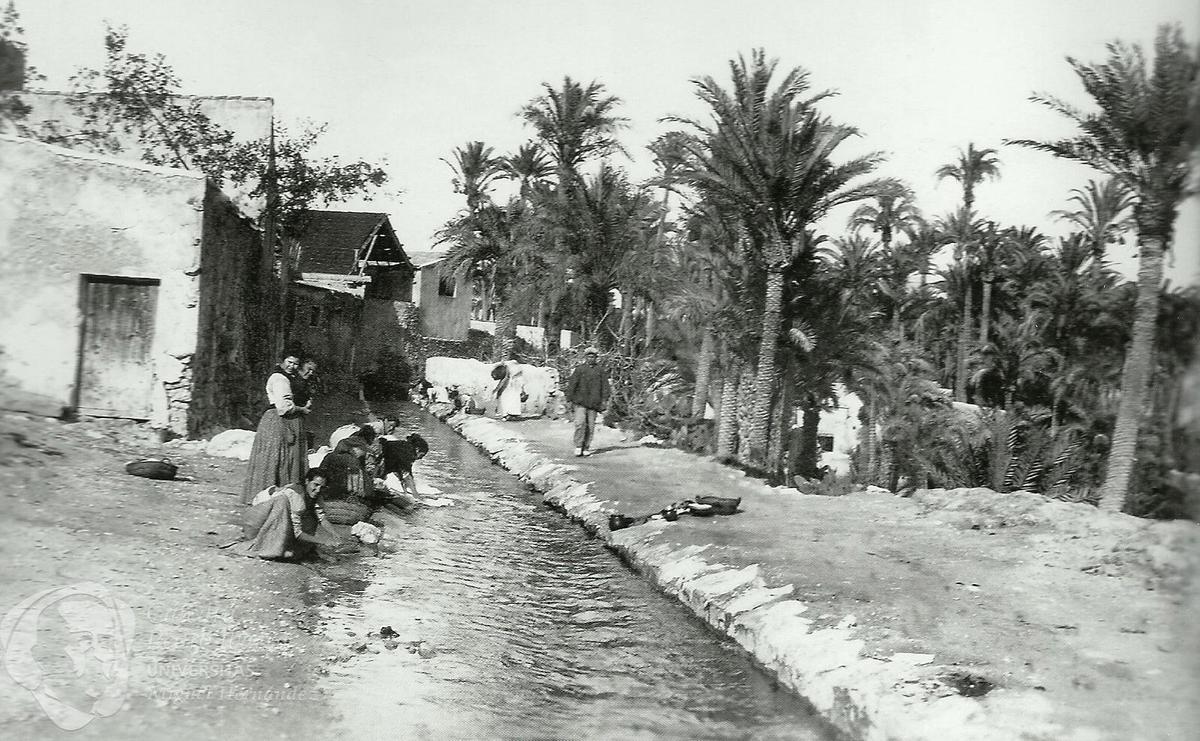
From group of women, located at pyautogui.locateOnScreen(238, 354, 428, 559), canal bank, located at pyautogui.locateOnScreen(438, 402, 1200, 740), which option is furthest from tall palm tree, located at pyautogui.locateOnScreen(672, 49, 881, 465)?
group of women, located at pyautogui.locateOnScreen(238, 354, 428, 559)

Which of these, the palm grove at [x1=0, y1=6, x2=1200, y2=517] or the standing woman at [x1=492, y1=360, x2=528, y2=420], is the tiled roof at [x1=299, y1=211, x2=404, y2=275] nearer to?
the palm grove at [x1=0, y1=6, x2=1200, y2=517]

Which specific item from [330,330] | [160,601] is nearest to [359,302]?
[330,330]

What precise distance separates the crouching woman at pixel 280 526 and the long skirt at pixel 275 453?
0.41 m

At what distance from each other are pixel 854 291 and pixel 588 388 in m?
7.89

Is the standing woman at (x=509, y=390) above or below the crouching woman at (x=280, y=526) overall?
above

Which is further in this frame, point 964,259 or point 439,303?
point 439,303

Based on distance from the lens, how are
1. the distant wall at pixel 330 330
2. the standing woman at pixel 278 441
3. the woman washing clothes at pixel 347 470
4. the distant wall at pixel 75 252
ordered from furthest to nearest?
the distant wall at pixel 330 330
the distant wall at pixel 75 252
the woman washing clothes at pixel 347 470
the standing woman at pixel 278 441

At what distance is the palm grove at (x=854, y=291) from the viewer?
14.7 metres

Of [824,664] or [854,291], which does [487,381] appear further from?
[824,664]

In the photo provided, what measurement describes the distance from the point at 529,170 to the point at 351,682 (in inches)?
1091

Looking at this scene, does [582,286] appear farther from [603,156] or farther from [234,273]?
[234,273]

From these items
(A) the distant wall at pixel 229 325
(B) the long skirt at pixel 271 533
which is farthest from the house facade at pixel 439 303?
(B) the long skirt at pixel 271 533

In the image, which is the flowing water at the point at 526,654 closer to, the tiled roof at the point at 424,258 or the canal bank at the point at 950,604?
the canal bank at the point at 950,604

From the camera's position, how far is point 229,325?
15.4 metres
